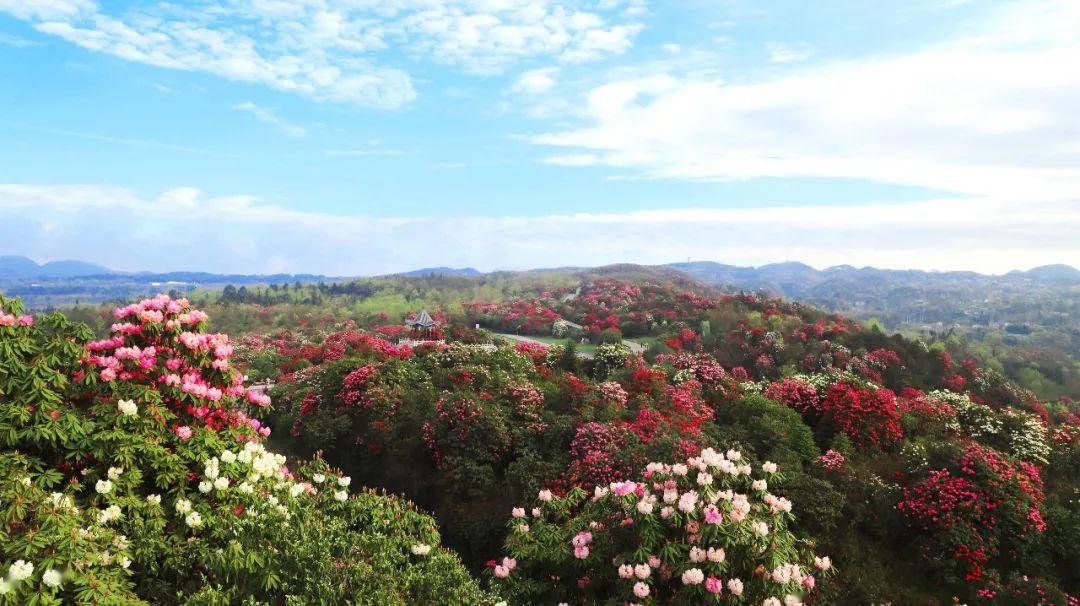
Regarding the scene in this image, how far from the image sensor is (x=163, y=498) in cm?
673

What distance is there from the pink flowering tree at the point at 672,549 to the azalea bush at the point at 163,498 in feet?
3.98

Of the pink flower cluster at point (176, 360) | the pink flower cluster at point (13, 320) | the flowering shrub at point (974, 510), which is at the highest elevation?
the pink flower cluster at point (13, 320)

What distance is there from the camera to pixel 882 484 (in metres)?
11.7

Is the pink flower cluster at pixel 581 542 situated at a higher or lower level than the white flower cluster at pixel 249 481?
lower

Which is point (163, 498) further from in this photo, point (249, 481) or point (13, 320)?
point (13, 320)

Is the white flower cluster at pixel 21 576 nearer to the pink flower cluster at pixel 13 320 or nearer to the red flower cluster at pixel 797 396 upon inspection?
the pink flower cluster at pixel 13 320

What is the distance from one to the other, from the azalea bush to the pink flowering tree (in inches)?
47.8

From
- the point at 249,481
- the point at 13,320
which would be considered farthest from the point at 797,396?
the point at 13,320

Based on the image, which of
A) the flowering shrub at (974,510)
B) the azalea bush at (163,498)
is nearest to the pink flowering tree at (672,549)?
the azalea bush at (163,498)

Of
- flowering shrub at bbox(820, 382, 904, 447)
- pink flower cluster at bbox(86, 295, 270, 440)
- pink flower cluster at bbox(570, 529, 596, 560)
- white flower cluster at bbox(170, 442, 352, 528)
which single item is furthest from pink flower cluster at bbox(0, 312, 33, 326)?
flowering shrub at bbox(820, 382, 904, 447)

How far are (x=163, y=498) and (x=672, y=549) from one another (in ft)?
19.4

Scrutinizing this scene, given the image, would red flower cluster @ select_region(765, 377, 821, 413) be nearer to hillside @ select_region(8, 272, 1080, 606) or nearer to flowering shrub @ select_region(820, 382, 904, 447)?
hillside @ select_region(8, 272, 1080, 606)

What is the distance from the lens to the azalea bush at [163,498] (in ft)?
17.0

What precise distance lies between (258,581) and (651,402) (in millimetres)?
12022
